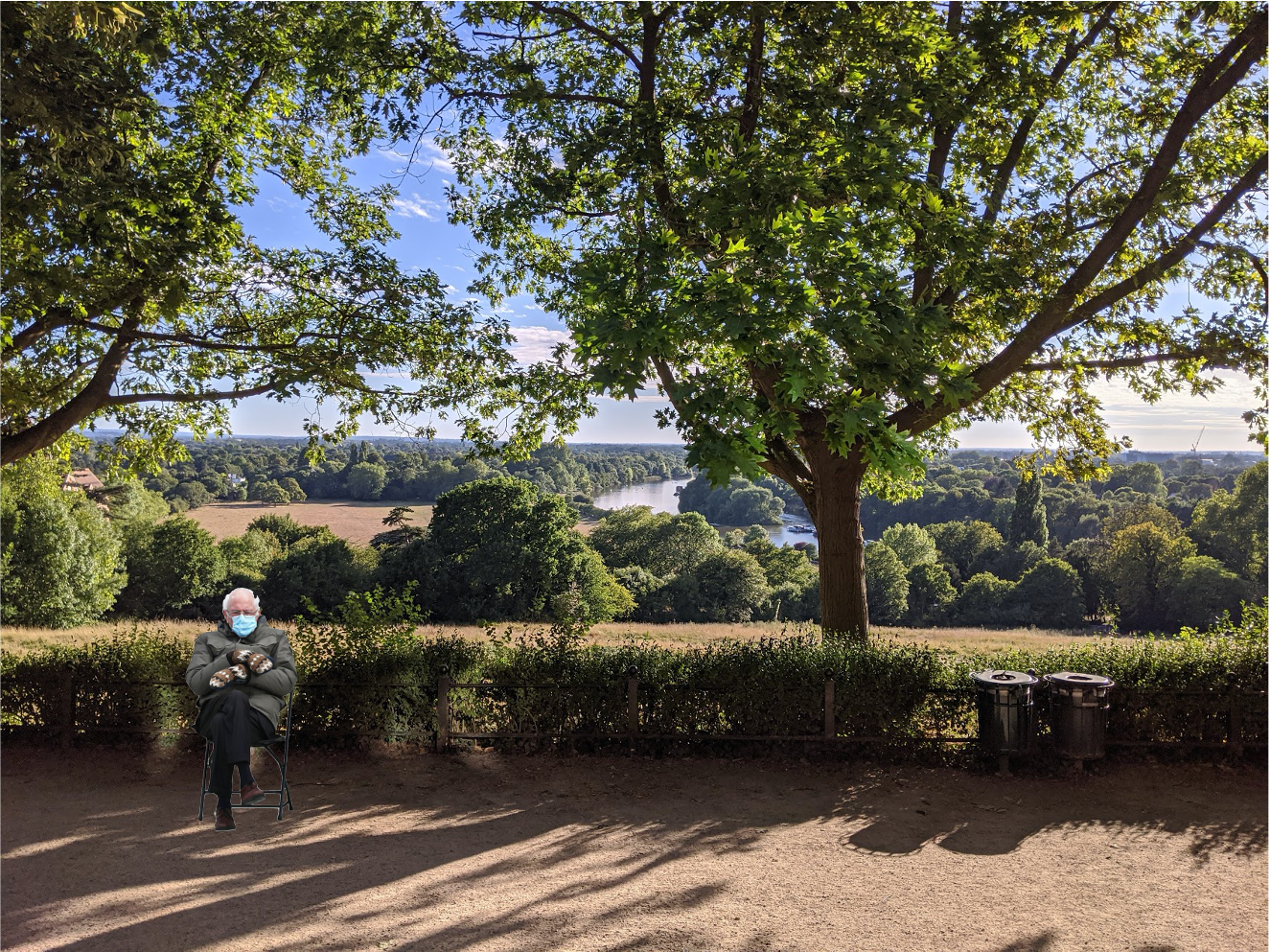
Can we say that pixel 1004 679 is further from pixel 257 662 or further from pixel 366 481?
pixel 366 481

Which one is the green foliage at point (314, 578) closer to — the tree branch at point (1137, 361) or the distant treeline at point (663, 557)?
the distant treeline at point (663, 557)

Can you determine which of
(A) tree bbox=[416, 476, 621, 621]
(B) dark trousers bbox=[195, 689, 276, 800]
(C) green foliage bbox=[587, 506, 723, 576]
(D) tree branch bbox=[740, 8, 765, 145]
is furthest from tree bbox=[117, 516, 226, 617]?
(B) dark trousers bbox=[195, 689, 276, 800]

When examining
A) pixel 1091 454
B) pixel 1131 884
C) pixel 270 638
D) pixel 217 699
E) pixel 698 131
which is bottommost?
pixel 1131 884

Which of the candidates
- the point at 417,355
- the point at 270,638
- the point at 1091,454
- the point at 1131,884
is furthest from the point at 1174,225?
the point at 270,638

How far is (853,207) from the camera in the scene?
8.65 m

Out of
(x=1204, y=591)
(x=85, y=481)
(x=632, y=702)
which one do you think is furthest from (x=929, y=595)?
(x=85, y=481)

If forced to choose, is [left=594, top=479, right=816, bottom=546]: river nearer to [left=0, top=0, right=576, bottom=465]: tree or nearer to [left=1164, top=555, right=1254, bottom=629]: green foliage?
[left=1164, top=555, right=1254, bottom=629]: green foliage

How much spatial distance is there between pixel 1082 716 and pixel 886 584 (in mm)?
47812

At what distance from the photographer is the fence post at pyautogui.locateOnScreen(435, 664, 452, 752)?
8.43 m

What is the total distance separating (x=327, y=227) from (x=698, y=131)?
21.4 feet

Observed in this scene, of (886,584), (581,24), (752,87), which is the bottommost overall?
(886,584)

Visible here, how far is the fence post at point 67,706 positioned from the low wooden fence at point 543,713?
0.01 meters

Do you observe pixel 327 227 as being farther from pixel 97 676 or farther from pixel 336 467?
pixel 336 467

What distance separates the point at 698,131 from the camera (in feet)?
28.7
